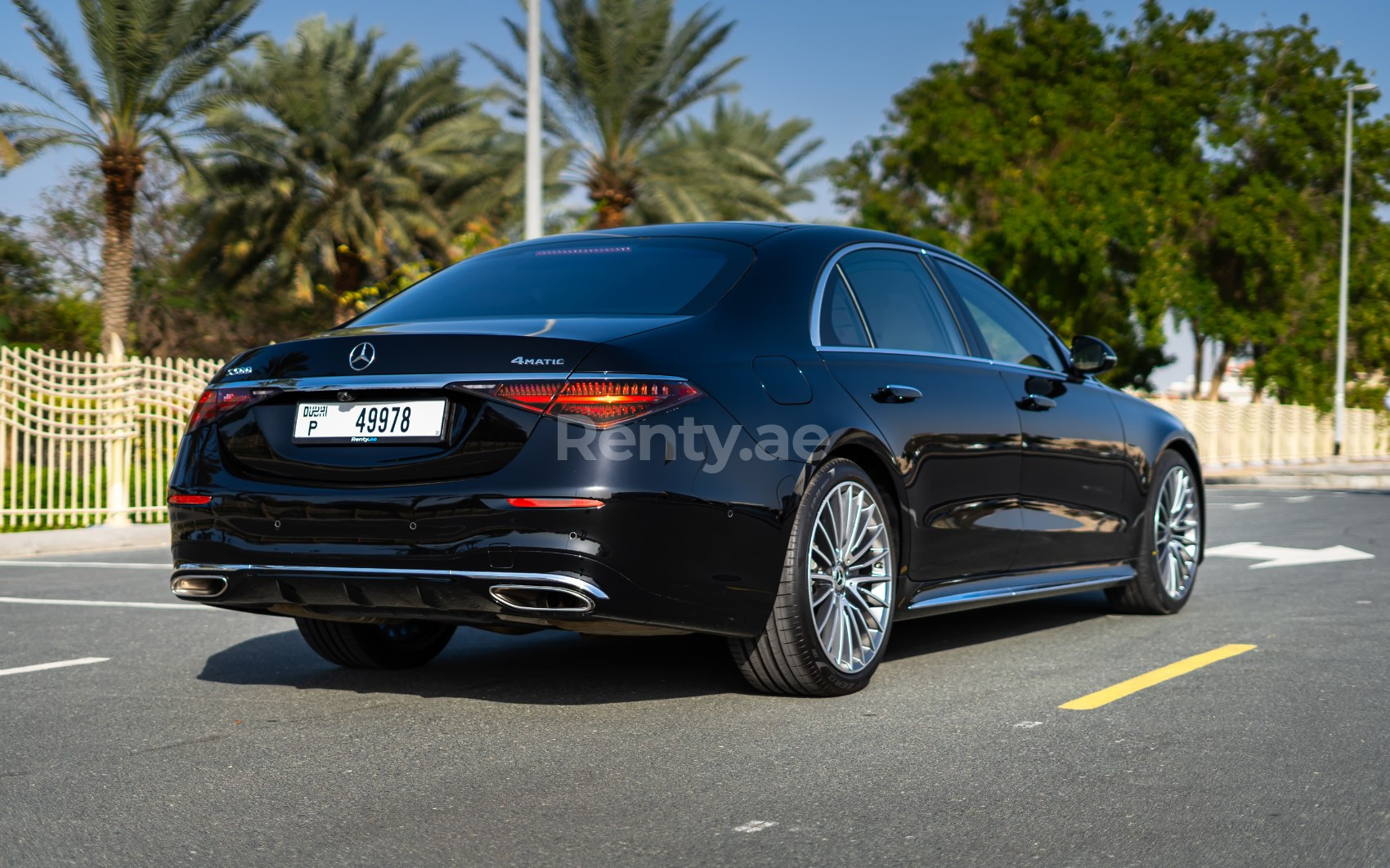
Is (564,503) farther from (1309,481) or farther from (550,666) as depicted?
(1309,481)

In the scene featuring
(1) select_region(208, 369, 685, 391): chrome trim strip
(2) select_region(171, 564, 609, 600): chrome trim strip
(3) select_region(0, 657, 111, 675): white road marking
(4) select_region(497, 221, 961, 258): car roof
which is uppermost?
(4) select_region(497, 221, 961, 258): car roof

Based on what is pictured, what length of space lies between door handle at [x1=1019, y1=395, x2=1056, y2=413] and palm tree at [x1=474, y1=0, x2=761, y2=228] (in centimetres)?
1952

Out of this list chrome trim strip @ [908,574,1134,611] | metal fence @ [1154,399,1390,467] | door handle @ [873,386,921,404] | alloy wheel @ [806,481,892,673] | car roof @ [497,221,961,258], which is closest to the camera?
alloy wheel @ [806,481,892,673]

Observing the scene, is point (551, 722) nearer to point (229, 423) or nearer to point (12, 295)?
point (229, 423)

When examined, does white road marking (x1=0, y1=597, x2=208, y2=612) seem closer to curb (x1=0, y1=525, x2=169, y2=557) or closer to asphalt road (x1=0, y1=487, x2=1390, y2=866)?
asphalt road (x1=0, y1=487, x2=1390, y2=866)

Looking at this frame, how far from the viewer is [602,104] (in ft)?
87.0

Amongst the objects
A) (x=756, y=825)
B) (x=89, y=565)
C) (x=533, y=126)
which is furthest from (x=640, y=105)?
(x=756, y=825)

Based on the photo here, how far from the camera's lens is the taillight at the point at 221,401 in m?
4.64

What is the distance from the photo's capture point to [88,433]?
13859mm

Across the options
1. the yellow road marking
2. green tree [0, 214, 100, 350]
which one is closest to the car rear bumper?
the yellow road marking

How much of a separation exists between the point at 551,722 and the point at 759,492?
97 centimetres

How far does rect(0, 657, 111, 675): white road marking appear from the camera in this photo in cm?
570

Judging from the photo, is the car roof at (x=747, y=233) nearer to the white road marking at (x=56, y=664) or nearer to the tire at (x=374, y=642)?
the tire at (x=374, y=642)

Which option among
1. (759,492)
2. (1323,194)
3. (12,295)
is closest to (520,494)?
(759,492)
